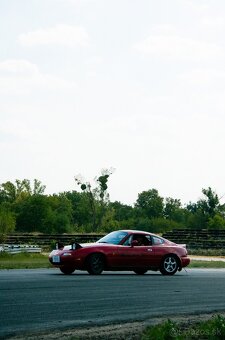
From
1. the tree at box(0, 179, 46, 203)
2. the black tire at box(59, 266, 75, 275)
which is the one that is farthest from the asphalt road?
the tree at box(0, 179, 46, 203)

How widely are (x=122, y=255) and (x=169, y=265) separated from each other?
68.2 inches

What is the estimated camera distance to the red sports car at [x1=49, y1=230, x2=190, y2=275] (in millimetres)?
18656

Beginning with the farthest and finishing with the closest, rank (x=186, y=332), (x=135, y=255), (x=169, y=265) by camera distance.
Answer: (x=169, y=265) < (x=135, y=255) < (x=186, y=332)

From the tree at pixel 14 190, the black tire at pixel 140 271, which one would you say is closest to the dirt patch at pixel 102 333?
the black tire at pixel 140 271

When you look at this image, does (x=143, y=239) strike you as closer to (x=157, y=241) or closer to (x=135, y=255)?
(x=157, y=241)

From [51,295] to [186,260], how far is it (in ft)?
26.9

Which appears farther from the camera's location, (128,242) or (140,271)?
(140,271)

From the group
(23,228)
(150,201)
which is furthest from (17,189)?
(150,201)

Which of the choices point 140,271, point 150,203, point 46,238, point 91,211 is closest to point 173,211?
point 150,203

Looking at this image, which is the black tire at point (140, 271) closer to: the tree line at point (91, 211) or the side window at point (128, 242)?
the side window at point (128, 242)

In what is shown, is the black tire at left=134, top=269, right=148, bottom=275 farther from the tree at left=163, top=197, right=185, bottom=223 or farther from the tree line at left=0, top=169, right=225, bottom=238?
the tree at left=163, top=197, right=185, bottom=223

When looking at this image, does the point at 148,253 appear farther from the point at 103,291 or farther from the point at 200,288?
the point at 103,291

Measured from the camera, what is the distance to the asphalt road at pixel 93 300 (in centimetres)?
988

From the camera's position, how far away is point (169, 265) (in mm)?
20094
